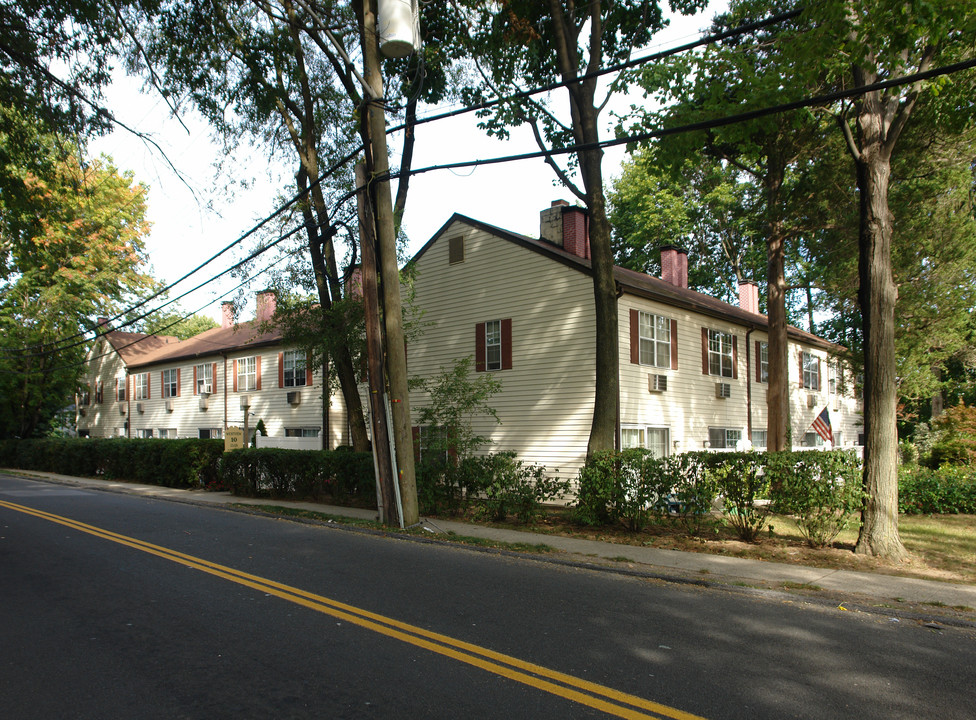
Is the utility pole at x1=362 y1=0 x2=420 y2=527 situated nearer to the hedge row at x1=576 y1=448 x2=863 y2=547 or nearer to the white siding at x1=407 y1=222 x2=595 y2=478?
the hedge row at x1=576 y1=448 x2=863 y2=547

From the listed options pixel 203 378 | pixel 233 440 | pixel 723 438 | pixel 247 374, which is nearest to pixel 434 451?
pixel 233 440

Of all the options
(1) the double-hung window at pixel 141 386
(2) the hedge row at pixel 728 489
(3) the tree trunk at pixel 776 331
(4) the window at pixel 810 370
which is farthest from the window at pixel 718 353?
(1) the double-hung window at pixel 141 386

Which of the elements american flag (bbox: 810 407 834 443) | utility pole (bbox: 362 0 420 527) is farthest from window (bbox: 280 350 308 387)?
american flag (bbox: 810 407 834 443)

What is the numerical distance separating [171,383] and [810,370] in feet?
100

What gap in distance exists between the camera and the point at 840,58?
36.6ft

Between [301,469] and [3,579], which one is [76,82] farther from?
[301,469]

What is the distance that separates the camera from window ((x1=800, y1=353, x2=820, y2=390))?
1097 inches

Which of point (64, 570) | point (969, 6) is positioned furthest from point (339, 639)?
point (969, 6)

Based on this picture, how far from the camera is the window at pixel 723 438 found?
21266 millimetres

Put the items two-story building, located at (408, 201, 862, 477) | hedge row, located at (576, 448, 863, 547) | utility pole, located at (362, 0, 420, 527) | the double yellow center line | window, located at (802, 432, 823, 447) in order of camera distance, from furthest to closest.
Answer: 1. window, located at (802, 432, 823, 447)
2. two-story building, located at (408, 201, 862, 477)
3. utility pole, located at (362, 0, 420, 527)
4. hedge row, located at (576, 448, 863, 547)
5. the double yellow center line

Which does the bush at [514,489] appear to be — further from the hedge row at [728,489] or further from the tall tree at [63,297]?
the tall tree at [63,297]

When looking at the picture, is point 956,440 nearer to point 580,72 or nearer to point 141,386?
point 580,72

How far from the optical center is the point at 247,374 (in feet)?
101

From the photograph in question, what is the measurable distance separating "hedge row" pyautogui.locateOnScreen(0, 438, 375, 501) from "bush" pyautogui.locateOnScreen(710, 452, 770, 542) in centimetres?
729
